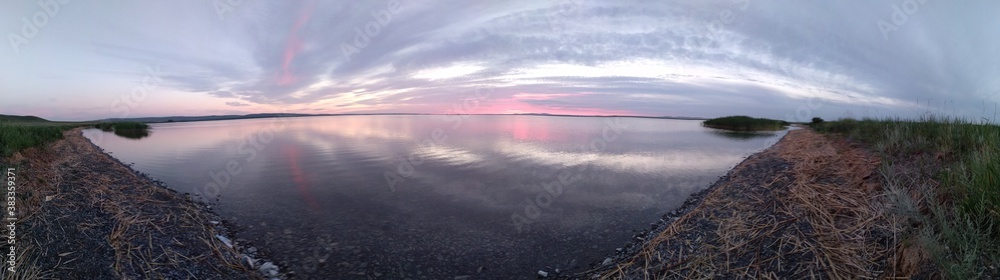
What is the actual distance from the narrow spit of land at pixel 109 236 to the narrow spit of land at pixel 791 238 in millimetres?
5757

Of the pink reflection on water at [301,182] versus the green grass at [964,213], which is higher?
the green grass at [964,213]

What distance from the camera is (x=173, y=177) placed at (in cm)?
1297

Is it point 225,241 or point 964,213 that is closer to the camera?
point 964,213

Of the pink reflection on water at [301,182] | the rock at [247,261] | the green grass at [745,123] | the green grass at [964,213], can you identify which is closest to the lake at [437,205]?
the pink reflection on water at [301,182]

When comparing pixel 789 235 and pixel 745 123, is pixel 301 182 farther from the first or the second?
pixel 745 123

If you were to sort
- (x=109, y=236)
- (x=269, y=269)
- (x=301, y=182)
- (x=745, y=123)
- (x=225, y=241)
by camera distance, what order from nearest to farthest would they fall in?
1. (x=109, y=236)
2. (x=269, y=269)
3. (x=225, y=241)
4. (x=301, y=182)
5. (x=745, y=123)

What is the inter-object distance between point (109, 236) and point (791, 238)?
374 inches

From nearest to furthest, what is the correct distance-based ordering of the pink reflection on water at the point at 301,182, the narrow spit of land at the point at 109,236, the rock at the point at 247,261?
1. the narrow spit of land at the point at 109,236
2. the rock at the point at 247,261
3. the pink reflection on water at the point at 301,182

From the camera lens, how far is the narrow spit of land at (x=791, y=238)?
355 centimetres

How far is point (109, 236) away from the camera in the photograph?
4934 mm

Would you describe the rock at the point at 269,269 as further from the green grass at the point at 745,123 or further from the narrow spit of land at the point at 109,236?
the green grass at the point at 745,123

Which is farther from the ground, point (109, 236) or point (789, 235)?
point (789, 235)

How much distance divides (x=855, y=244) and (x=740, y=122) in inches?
2788

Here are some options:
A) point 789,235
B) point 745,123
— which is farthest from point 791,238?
point 745,123
